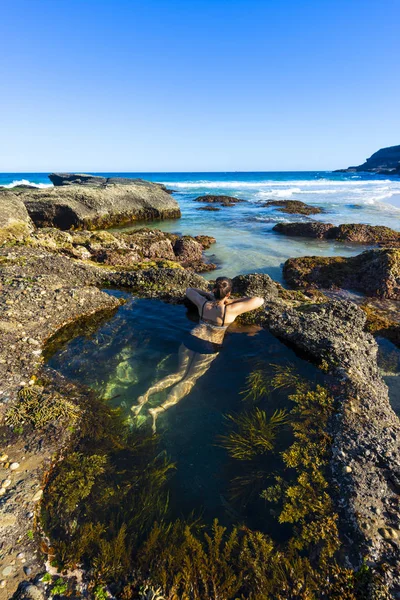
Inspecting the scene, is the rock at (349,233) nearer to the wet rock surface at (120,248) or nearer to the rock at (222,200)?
the wet rock surface at (120,248)

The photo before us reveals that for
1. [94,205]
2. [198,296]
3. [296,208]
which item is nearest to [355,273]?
[198,296]

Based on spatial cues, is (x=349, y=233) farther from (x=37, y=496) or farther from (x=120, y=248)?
(x=37, y=496)

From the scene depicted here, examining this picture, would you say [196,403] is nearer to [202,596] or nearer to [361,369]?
[202,596]

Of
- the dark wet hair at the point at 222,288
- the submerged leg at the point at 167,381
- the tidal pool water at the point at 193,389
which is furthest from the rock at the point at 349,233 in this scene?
the submerged leg at the point at 167,381

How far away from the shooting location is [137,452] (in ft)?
15.3

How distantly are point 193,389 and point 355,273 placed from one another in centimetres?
1091

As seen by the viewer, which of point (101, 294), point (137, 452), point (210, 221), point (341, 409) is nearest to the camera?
point (137, 452)

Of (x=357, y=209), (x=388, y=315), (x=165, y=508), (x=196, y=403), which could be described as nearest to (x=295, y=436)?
(x=196, y=403)

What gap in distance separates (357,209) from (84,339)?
40.1 meters

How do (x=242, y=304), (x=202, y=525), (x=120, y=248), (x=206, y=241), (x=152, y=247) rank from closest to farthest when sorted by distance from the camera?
(x=202, y=525) → (x=242, y=304) → (x=120, y=248) → (x=152, y=247) → (x=206, y=241)

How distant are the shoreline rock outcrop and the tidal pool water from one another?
49.0ft

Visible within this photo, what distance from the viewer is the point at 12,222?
47.1 feet

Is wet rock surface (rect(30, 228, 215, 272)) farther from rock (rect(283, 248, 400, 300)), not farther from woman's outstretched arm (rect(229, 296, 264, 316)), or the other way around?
woman's outstretched arm (rect(229, 296, 264, 316))

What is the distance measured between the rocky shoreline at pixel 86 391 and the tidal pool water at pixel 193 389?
1.80 ft
